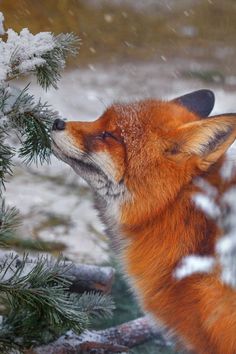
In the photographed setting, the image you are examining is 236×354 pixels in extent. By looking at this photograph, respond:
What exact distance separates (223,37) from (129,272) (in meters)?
0.72

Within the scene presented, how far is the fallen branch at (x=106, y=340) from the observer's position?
1135mm

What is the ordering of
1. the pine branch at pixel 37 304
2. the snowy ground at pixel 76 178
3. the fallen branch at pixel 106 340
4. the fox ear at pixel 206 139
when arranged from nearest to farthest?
the fox ear at pixel 206 139 < the pine branch at pixel 37 304 < the fallen branch at pixel 106 340 < the snowy ground at pixel 76 178

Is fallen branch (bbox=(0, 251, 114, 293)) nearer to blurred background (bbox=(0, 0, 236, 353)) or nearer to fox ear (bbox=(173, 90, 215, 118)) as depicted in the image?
blurred background (bbox=(0, 0, 236, 353))

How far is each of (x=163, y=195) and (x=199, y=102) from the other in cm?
24

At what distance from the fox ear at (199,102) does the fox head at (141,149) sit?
0.13 feet

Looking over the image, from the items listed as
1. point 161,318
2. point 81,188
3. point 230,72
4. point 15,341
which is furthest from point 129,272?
point 81,188

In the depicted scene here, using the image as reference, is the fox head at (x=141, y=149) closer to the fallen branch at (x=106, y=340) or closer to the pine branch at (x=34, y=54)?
the pine branch at (x=34, y=54)

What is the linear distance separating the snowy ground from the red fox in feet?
0.60

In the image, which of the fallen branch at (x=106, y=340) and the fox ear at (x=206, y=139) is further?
the fallen branch at (x=106, y=340)

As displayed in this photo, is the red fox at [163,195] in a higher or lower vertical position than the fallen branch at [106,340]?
higher

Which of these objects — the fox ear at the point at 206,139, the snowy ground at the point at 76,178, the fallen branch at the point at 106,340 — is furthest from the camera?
the snowy ground at the point at 76,178

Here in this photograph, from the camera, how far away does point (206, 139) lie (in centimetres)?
85

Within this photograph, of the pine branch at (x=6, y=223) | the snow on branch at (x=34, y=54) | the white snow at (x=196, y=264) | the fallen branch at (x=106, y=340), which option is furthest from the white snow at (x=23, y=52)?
the fallen branch at (x=106, y=340)

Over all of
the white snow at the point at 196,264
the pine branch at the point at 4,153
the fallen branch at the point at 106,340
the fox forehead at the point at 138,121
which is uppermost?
the fox forehead at the point at 138,121
